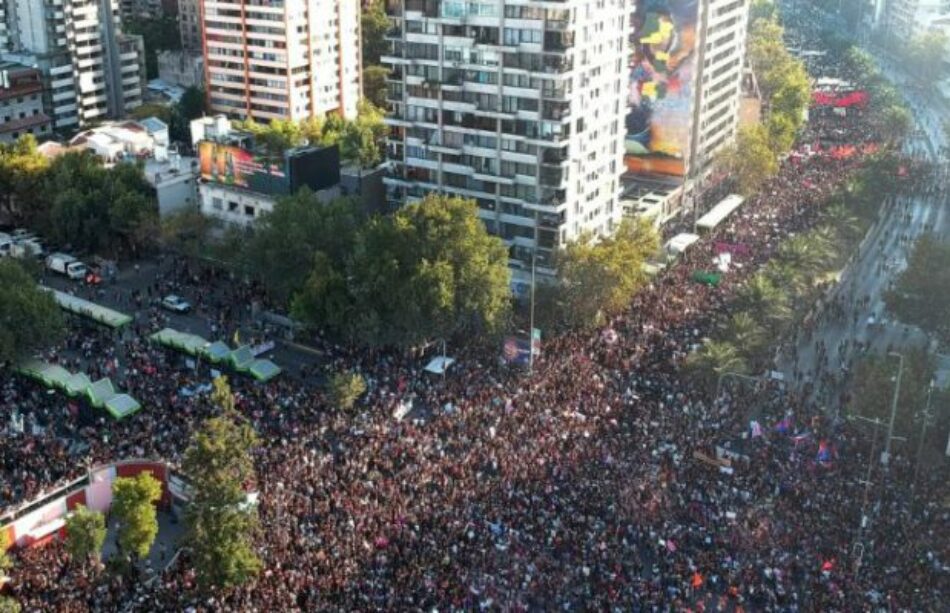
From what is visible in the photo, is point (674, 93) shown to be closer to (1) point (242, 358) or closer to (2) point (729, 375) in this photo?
(2) point (729, 375)

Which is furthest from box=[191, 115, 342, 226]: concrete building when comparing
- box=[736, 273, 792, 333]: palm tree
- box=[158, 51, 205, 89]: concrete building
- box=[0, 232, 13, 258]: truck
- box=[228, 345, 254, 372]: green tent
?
box=[158, 51, 205, 89]: concrete building

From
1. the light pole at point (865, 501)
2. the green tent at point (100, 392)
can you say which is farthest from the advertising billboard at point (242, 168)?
the light pole at point (865, 501)

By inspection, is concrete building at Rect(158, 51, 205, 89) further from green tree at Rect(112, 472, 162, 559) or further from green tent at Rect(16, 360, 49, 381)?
green tree at Rect(112, 472, 162, 559)

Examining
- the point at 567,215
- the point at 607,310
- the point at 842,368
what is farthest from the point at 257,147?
the point at 842,368

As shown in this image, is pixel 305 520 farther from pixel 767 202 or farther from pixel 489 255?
pixel 767 202

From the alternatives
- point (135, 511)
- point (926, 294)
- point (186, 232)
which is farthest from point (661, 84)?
point (135, 511)

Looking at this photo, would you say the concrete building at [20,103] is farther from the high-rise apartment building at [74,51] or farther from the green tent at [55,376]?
the green tent at [55,376]
